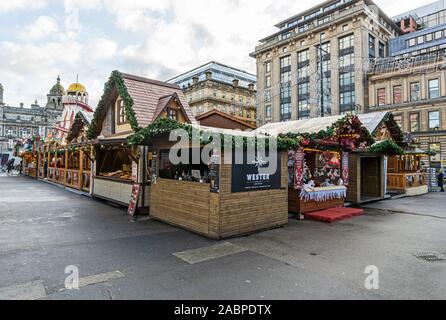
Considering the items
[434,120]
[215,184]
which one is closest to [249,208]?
[215,184]

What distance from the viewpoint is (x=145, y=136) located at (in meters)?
10.2

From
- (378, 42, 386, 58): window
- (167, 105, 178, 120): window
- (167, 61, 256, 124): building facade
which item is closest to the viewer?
(167, 105, 178, 120): window

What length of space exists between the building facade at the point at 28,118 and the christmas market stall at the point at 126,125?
85.4 meters

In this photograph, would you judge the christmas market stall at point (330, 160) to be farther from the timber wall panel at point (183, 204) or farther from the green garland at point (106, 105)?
the green garland at point (106, 105)

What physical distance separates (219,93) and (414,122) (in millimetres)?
37699

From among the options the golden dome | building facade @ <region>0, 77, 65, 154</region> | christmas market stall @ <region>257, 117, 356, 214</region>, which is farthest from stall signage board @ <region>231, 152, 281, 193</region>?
building facade @ <region>0, 77, 65, 154</region>

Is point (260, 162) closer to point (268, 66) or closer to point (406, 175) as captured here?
point (406, 175)

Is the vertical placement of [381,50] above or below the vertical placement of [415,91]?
above

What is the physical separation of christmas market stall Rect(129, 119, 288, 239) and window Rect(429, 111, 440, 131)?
119 feet

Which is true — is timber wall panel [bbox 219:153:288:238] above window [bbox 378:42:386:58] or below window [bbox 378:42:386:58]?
below

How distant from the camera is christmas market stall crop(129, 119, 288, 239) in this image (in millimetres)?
8094

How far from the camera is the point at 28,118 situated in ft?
322

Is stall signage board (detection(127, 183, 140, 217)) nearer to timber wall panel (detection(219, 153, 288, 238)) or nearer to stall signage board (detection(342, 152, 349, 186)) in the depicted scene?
timber wall panel (detection(219, 153, 288, 238))
